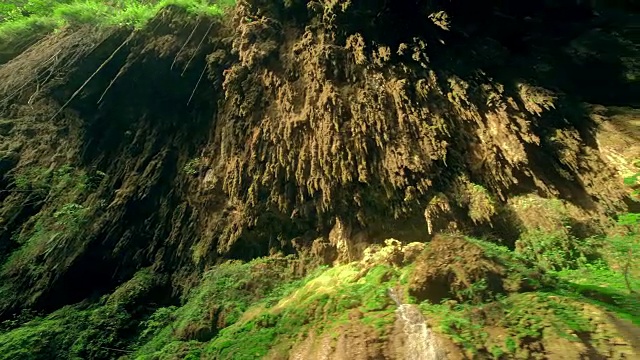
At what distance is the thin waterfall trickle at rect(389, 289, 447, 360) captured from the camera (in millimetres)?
5488

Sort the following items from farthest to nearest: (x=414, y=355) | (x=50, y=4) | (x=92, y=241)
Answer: (x=50, y=4)
(x=92, y=241)
(x=414, y=355)

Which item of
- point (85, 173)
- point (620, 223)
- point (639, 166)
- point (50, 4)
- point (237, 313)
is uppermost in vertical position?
point (50, 4)

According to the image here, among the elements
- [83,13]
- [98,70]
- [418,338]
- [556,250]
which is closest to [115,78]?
[98,70]

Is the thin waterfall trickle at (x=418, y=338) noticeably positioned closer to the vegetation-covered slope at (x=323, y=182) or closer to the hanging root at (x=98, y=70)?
the vegetation-covered slope at (x=323, y=182)

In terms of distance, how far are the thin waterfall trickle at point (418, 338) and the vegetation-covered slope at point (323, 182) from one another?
0.09 meters

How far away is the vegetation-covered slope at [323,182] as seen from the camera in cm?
677

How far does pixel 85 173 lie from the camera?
11758 mm

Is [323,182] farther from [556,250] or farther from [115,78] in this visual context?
[115,78]

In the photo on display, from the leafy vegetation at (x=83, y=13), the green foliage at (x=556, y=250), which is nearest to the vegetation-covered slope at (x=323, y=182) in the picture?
the green foliage at (x=556, y=250)

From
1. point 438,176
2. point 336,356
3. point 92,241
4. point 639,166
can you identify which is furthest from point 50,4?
point 639,166

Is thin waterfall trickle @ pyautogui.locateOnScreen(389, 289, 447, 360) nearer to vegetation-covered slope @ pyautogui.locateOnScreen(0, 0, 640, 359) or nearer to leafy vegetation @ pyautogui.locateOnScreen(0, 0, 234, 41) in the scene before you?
vegetation-covered slope @ pyautogui.locateOnScreen(0, 0, 640, 359)

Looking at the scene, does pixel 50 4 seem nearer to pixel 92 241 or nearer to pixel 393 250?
pixel 92 241

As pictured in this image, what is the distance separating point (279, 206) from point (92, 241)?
503 centimetres

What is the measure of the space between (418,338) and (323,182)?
445cm
